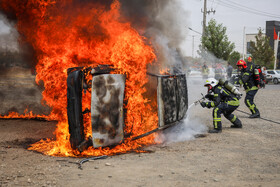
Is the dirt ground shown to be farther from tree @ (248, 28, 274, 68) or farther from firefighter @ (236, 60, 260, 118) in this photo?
tree @ (248, 28, 274, 68)

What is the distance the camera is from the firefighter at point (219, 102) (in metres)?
7.03

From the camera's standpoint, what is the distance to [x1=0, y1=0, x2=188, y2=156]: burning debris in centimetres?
455

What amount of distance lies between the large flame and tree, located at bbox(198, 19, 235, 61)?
23669mm

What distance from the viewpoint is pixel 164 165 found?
14.4 feet

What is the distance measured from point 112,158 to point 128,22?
311cm

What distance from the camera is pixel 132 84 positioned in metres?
5.21

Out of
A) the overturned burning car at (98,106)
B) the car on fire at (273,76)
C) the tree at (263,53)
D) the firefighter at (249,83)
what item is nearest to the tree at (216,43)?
the car on fire at (273,76)

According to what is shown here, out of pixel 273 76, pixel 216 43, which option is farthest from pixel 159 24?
pixel 273 76

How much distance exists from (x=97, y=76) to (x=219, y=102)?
370 centimetres

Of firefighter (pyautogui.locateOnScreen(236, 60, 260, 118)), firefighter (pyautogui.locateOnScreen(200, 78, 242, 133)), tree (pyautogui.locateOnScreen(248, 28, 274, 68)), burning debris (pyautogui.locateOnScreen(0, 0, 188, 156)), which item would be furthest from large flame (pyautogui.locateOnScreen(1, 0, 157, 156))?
tree (pyautogui.locateOnScreen(248, 28, 274, 68))

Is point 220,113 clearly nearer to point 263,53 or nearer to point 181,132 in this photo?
point 181,132

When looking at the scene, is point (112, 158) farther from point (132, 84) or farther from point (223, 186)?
point (223, 186)

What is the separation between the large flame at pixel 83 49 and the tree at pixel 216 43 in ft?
77.7

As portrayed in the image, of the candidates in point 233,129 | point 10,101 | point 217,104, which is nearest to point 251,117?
point 233,129
